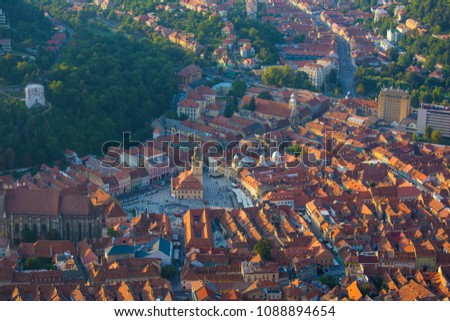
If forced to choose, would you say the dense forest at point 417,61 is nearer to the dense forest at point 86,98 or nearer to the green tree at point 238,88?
the green tree at point 238,88

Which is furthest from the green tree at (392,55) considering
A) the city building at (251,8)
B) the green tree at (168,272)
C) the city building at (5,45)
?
the green tree at (168,272)

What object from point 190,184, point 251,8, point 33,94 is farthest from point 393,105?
point 251,8

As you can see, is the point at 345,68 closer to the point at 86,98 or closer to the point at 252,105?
the point at 252,105

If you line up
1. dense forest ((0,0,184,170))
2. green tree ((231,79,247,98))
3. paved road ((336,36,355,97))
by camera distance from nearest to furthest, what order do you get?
dense forest ((0,0,184,170))
green tree ((231,79,247,98))
paved road ((336,36,355,97))

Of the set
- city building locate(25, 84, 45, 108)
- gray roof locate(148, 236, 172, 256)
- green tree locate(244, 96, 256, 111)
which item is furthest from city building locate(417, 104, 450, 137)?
gray roof locate(148, 236, 172, 256)

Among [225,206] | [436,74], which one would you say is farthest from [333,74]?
[225,206]

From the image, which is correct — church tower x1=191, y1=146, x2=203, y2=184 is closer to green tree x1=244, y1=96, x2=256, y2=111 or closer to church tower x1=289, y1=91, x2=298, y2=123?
church tower x1=289, y1=91, x2=298, y2=123
